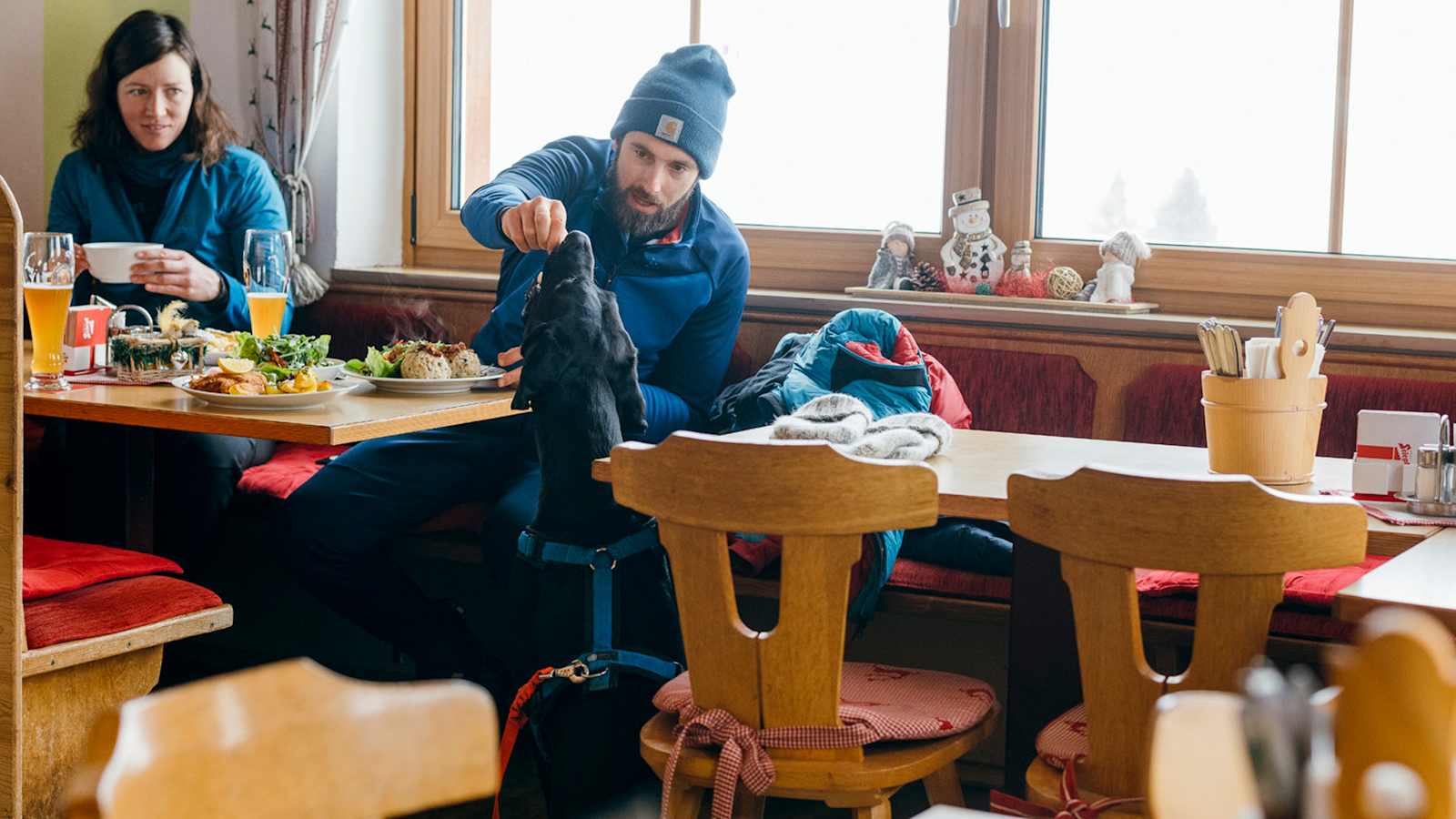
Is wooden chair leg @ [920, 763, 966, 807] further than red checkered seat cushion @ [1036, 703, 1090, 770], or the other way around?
wooden chair leg @ [920, 763, 966, 807]

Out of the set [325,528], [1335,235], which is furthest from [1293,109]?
[325,528]

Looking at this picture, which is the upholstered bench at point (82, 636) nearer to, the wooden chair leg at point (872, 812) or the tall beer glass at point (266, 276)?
the tall beer glass at point (266, 276)

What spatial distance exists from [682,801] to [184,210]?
2047 millimetres

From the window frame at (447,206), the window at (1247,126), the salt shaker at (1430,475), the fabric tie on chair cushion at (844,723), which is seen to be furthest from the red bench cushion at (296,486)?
the salt shaker at (1430,475)

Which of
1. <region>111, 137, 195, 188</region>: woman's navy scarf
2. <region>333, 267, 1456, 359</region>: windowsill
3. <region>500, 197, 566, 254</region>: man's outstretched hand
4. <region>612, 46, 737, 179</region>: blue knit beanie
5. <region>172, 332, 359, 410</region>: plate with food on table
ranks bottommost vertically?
<region>172, 332, 359, 410</region>: plate with food on table

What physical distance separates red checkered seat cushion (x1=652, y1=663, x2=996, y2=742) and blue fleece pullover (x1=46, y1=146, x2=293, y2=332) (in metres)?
1.70

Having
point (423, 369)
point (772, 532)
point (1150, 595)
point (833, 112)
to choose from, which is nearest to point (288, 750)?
point (772, 532)

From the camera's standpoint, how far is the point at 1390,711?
1.74ft

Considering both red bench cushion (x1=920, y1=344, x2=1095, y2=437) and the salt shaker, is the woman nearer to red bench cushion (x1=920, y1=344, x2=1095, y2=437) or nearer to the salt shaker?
red bench cushion (x1=920, y1=344, x2=1095, y2=437)

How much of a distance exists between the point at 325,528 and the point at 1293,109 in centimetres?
204

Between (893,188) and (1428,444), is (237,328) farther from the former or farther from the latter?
(1428,444)

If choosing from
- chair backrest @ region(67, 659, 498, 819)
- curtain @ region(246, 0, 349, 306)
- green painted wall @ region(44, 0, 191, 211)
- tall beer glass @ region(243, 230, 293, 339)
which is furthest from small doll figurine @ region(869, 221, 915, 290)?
chair backrest @ region(67, 659, 498, 819)

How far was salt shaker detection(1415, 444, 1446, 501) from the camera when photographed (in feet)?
5.82

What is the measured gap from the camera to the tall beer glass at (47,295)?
2328 millimetres
